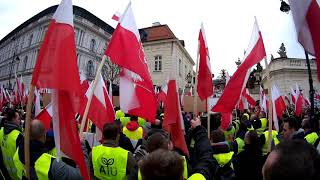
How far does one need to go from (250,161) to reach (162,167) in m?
2.43

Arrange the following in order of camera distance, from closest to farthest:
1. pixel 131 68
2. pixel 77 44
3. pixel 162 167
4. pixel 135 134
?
pixel 162 167
pixel 131 68
pixel 135 134
pixel 77 44

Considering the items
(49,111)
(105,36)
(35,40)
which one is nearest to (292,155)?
(49,111)

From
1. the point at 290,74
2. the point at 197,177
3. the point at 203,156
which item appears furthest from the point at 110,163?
the point at 290,74

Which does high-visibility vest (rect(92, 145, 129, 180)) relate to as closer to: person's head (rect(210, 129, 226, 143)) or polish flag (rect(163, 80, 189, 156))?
polish flag (rect(163, 80, 189, 156))

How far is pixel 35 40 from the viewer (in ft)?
229

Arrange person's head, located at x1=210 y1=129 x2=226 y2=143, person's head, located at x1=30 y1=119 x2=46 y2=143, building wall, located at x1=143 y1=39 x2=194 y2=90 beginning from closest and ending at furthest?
person's head, located at x1=30 y1=119 x2=46 y2=143 → person's head, located at x1=210 y1=129 x2=226 y2=143 → building wall, located at x1=143 y1=39 x2=194 y2=90

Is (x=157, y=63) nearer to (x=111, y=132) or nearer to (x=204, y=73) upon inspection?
(x=204, y=73)

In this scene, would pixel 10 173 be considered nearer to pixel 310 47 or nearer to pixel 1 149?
pixel 1 149

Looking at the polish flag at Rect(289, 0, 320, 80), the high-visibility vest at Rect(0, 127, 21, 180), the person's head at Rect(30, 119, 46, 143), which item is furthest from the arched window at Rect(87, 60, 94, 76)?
the polish flag at Rect(289, 0, 320, 80)

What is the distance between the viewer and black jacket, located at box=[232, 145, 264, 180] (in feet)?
13.3

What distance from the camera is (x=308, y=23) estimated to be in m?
2.27

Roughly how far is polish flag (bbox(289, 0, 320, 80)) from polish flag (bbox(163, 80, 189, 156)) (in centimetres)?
190

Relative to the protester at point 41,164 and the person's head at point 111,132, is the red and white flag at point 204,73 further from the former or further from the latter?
the protester at point 41,164

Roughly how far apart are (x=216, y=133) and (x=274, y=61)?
34398mm
